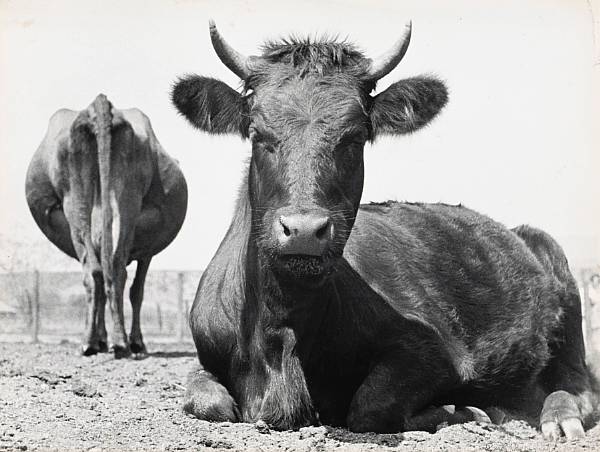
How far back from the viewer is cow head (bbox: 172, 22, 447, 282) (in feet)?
17.6

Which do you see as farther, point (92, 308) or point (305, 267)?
point (92, 308)

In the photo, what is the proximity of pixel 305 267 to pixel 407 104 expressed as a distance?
6.40 ft

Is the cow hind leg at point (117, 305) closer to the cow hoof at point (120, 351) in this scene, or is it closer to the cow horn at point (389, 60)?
the cow hoof at point (120, 351)

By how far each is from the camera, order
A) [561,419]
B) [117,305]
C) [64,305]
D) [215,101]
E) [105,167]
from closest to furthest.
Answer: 1. [215,101]
2. [561,419]
3. [117,305]
4. [105,167]
5. [64,305]

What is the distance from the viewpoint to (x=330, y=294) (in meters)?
6.32

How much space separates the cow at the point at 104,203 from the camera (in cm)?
1286

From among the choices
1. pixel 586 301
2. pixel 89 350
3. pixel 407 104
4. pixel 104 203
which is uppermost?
pixel 407 104

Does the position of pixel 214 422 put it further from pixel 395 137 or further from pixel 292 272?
pixel 395 137

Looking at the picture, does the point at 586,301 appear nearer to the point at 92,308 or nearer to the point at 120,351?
the point at 120,351

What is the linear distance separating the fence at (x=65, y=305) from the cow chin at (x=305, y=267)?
21928 mm

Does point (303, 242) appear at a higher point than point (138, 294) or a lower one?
higher

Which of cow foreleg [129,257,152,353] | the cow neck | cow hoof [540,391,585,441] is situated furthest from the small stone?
cow foreleg [129,257,152,353]

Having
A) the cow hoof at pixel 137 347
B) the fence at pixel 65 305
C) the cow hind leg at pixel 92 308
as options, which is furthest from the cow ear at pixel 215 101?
the fence at pixel 65 305

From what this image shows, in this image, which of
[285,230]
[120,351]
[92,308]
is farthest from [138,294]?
[285,230]
